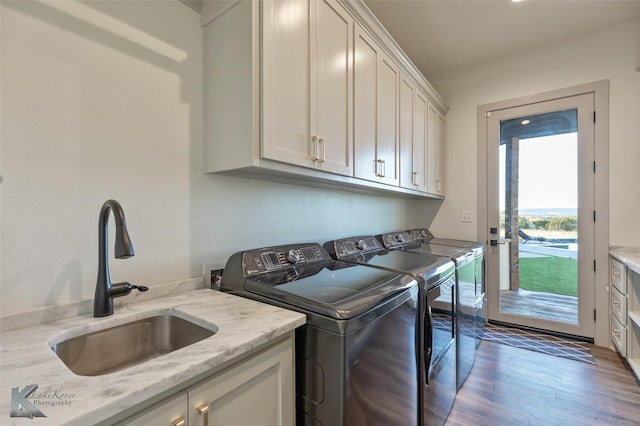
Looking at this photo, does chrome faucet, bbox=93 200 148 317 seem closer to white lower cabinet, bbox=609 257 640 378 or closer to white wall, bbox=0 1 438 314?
white wall, bbox=0 1 438 314

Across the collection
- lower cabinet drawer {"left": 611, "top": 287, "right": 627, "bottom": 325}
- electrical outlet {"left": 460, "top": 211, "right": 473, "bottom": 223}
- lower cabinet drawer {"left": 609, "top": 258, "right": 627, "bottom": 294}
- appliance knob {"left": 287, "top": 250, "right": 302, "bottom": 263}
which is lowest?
lower cabinet drawer {"left": 611, "top": 287, "right": 627, "bottom": 325}

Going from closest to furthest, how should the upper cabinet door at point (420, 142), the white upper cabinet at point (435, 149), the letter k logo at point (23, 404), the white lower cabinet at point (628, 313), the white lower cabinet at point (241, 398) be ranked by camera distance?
1. the letter k logo at point (23, 404)
2. the white lower cabinet at point (241, 398)
3. the white lower cabinet at point (628, 313)
4. the upper cabinet door at point (420, 142)
5. the white upper cabinet at point (435, 149)

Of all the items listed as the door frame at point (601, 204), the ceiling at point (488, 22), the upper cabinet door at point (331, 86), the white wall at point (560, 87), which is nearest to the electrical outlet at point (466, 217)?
the white wall at point (560, 87)

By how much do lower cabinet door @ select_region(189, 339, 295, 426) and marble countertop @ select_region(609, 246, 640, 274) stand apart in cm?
233

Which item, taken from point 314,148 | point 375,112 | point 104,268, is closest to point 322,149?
point 314,148

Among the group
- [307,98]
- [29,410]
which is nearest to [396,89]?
[307,98]

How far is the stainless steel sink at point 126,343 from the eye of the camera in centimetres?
89

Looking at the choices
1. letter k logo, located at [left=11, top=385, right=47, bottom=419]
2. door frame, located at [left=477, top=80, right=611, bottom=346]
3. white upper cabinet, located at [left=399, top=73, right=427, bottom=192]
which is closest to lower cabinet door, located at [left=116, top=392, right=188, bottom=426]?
letter k logo, located at [left=11, top=385, right=47, bottom=419]

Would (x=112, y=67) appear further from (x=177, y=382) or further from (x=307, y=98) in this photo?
(x=177, y=382)

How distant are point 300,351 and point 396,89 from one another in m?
1.99

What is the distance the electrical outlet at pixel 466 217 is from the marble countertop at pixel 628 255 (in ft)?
3.74

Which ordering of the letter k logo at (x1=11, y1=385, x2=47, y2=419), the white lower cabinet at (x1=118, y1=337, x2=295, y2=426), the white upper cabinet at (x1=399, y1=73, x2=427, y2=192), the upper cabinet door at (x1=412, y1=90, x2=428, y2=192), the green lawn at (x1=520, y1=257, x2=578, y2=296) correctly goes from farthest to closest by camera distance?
the green lawn at (x1=520, y1=257, x2=578, y2=296) → the upper cabinet door at (x1=412, y1=90, x2=428, y2=192) → the white upper cabinet at (x1=399, y1=73, x2=427, y2=192) → the white lower cabinet at (x1=118, y1=337, x2=295, y2=426) → the letter k logo at (x1=11, y1=385, x2=47, y2=419)

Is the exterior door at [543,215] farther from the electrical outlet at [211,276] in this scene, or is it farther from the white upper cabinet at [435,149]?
the electrical outlet at [211,276]

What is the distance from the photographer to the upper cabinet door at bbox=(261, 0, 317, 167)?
46.8 inches
